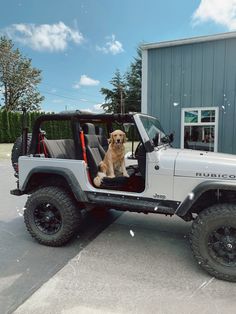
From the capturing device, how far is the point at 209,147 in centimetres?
873

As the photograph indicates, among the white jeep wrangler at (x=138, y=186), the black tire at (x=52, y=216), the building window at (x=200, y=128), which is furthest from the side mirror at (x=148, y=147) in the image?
the building window at (x=200, y=128)

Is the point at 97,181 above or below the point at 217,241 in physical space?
above

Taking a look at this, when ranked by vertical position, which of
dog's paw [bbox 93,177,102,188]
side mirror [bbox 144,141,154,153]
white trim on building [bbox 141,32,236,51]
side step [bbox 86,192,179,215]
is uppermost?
white trim on building [bbox 141,32,236,51]

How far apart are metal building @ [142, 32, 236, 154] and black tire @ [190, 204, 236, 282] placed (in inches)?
244

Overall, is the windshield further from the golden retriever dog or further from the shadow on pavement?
the shadow on pavement

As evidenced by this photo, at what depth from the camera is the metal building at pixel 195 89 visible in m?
8.33

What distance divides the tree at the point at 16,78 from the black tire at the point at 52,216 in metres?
32.3

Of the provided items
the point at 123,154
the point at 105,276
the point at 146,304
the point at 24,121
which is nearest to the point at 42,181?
the point at 24,121

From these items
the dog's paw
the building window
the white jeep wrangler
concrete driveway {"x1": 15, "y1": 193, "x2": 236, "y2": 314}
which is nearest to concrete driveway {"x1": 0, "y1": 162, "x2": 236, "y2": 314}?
concrete driveway {"x1": 15, "y1": 193, "x2": 236, "y2": 314}

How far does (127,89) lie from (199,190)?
39835 millimetres

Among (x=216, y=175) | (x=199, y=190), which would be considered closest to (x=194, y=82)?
(x=216, y=175)

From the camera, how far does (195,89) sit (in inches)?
345

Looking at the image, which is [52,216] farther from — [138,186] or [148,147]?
[148,147]

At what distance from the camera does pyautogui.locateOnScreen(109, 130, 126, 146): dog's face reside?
11.9ft
